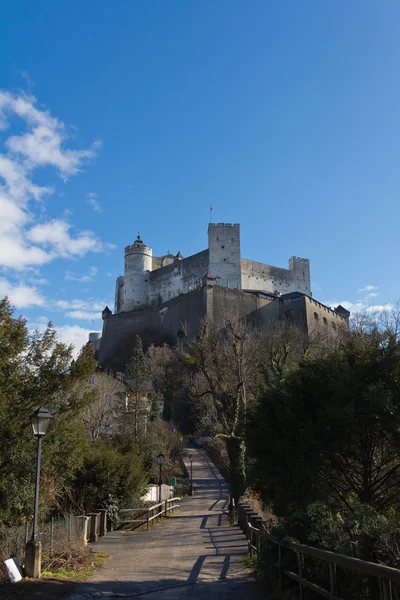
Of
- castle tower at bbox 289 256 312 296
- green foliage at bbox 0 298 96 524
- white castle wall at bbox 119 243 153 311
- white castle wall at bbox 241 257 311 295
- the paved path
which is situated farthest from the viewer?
white castle wall at bbox 119 243 153 311

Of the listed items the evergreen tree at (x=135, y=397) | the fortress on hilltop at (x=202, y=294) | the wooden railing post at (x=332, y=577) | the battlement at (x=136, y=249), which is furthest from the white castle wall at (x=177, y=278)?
the wooden railing post at (x=332, y=577)

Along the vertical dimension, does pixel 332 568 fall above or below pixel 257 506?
above

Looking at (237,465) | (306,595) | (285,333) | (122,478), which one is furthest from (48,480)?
(285,333)

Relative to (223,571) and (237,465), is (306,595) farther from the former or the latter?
(237,465)

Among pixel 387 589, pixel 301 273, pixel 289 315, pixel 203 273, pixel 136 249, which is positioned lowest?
pixel 387 589

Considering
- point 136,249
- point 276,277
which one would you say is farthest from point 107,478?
point 136,249

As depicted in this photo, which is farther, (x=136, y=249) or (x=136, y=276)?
(x=136, y=249)

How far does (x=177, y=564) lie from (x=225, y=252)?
2635 inches

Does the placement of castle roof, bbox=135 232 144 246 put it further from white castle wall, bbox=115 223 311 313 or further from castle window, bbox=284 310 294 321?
castle window, bbox=284 310 294 321

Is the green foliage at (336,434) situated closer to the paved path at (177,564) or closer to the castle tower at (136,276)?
the paved path at (177,564)

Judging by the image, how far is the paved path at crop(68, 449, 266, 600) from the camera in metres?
8.39

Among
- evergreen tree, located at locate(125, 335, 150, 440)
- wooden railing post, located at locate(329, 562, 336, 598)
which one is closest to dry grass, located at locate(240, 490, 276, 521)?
evergreen tree, located at locate(125, 335, 150, 440)

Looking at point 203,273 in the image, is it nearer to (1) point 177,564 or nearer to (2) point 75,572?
(1) point 177,564

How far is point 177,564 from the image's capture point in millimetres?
11016
